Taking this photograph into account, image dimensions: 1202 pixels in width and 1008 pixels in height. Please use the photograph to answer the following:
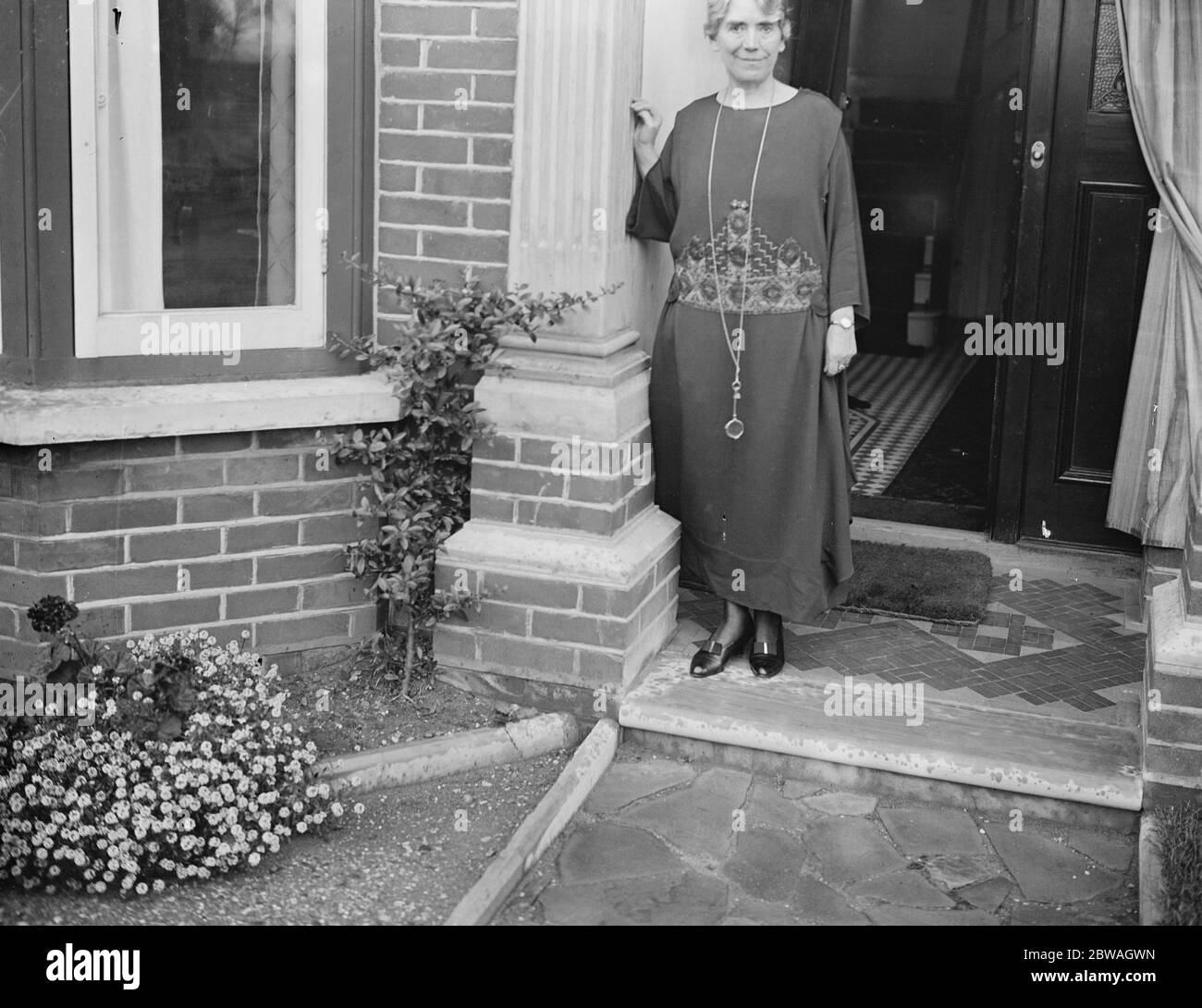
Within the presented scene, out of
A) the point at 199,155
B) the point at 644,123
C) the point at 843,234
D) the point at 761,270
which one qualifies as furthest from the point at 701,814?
the point at 199,155

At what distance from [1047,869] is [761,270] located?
1.91 metres

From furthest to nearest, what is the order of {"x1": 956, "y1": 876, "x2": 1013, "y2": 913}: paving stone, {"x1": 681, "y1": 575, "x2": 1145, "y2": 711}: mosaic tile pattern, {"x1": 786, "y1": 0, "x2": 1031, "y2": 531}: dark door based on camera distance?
{"x1": 786, "y1": 0, "x2": 1031, "y2": 531}: dark door
{"x1": 681, "y1": 575, "x2": 1145, "y2": 711}: mosaic tile pattern
{"x1": 956, "y1": 876, "x2": 1013, "y2": 913}: paving stone

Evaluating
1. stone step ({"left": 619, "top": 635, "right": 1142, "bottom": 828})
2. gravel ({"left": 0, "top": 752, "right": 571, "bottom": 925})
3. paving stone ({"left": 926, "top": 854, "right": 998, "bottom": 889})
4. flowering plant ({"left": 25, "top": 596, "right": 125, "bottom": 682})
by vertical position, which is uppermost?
flowering plant ({"left": 25, "top": 596, "right": 125, "bottom": 682})

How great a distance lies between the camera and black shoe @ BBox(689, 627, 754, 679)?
479 centimetres

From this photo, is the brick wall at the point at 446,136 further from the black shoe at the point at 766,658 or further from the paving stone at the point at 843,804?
the paving stone at the point at 843,804

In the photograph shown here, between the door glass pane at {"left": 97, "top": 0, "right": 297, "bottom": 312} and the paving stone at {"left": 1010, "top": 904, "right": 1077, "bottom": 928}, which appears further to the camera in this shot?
the door glass pane at {"left": 97, "top": 0, "right": 297, "bottom": 312}

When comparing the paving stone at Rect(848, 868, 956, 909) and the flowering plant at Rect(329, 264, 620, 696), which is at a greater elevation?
the flowering plant at Rect(329, 264, 620, 696)

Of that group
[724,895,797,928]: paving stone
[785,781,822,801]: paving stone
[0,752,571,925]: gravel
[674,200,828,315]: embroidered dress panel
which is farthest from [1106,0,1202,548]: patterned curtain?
[0,752,571,925]: gravel

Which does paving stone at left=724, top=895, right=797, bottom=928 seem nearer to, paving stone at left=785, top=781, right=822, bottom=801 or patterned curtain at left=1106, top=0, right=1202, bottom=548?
paving stone at left=785, top=781, right=822, bottom=801

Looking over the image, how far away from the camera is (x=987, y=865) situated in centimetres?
396

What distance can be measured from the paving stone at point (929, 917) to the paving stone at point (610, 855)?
1.74ft

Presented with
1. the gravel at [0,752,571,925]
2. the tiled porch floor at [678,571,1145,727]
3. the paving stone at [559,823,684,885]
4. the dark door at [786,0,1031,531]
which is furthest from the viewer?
the dark door at [786,0,1031,531]

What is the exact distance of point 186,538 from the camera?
4.54 m

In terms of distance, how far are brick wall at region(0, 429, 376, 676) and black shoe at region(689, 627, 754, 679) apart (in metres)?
1.06
